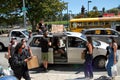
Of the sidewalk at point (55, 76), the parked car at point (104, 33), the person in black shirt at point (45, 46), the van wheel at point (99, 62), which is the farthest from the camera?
the parked car at point (104, 33)

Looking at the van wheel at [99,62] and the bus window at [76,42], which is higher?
the bus window at [76,42]

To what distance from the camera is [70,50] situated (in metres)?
13.0

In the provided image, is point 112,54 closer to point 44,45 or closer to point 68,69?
point 44,45

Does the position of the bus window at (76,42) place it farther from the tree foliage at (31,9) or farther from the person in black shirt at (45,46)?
the tree foliage at (31,9)

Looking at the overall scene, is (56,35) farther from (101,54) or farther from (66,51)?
(101,54)

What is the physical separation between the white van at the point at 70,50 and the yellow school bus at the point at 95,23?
1612 centimetres

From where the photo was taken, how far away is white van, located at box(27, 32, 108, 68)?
42.3 ft

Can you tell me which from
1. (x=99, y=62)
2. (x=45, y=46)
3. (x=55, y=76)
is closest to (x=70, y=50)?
(x=45, y=46)

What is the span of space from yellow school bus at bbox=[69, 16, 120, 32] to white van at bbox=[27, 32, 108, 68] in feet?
52.9

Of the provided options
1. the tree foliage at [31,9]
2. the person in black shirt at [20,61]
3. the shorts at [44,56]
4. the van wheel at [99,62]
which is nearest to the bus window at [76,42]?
the van wheel at [99,62]

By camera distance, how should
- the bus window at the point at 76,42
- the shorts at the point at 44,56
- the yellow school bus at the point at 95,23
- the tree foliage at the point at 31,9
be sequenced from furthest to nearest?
the tree foliage at the point at 31,9 → the yellow school bus at the point at 95,23 → the bus window at the point at 76,42 → the shorts at the point at 44,56

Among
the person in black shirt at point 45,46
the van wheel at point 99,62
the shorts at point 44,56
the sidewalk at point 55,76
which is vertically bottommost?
the sidewalk at point 55,76

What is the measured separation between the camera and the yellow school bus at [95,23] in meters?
29.5

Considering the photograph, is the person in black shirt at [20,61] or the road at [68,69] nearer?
the person in black shirt at [20,61]
